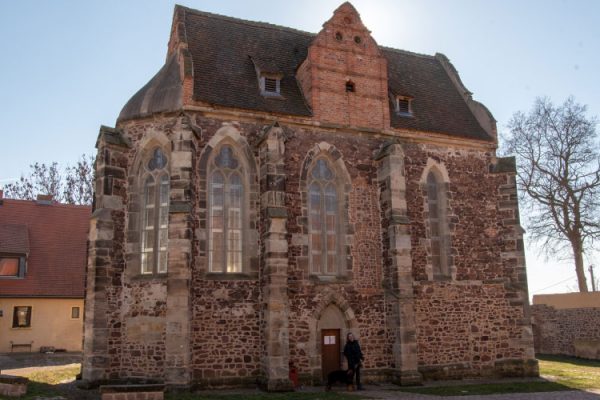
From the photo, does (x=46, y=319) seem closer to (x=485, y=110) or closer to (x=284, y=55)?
(x=284, y=55)

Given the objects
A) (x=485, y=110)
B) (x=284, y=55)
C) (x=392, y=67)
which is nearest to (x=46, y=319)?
(x=284, y=55)

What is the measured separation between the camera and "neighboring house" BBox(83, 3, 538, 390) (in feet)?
52.6

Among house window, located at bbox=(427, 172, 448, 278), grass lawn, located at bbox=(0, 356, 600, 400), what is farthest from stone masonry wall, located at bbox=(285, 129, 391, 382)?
house window, located at bbox=(427, 172, 448, 278)

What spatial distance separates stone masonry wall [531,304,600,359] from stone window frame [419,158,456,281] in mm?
11098

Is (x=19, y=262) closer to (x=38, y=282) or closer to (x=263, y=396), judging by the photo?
(x=38, y=282)

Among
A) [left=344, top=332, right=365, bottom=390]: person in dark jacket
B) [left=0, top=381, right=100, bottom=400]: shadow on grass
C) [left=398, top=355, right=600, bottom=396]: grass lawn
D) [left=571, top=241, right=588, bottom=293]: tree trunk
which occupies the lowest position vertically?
[left=398, top=355, right=600, bottom=396]: grass lawn

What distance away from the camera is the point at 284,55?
21000 mm

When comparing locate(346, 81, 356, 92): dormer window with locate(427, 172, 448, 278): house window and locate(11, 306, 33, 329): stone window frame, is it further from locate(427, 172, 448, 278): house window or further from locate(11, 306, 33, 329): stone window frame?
locate(11, 306, 33, 329): stone window frame

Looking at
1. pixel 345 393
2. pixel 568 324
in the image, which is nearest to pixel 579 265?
pixel 568 324

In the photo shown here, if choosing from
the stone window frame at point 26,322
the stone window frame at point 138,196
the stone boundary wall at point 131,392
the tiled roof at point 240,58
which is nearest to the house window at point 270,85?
the tiled roof at point 240,58

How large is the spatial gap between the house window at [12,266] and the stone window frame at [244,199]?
15.7m

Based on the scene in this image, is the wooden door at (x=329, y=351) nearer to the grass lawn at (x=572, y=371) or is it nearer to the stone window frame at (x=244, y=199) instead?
the stone window frame at (x=244, y=199)

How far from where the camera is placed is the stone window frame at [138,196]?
16.6 m

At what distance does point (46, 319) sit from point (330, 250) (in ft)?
55.4
